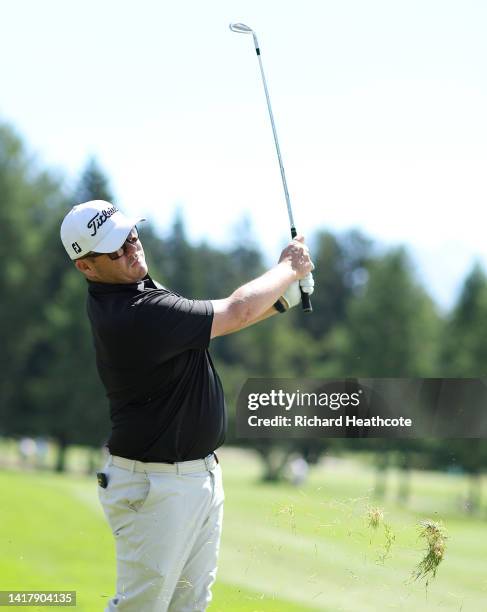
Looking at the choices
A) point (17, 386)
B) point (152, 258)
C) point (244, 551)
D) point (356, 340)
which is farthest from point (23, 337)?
point (244, 551)

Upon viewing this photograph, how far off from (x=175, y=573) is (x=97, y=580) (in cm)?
417

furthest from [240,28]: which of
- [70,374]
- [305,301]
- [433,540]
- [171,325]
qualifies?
[70,374]

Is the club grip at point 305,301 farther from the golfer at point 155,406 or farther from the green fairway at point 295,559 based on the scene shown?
the green fairway at point 295,559

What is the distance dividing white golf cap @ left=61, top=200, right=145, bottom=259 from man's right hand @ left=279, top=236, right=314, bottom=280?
56 centimetres

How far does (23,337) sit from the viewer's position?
36.3 m

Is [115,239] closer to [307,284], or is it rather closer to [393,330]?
[307,284]

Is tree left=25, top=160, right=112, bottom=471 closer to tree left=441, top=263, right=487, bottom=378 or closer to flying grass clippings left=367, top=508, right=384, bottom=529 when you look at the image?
tree left=441, top=263, right=487, bottom=378

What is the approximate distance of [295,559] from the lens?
8359 millimetres

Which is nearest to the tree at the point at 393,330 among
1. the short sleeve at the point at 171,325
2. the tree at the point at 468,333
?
the tree at the point at 468,333

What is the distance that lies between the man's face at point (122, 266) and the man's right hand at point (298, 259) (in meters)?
0.50

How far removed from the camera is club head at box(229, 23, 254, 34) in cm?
441

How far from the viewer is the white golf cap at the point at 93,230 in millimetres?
3176

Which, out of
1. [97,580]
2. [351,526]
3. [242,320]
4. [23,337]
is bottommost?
[23,337]

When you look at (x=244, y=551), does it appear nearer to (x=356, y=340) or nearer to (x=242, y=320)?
(x=242, y=320)
